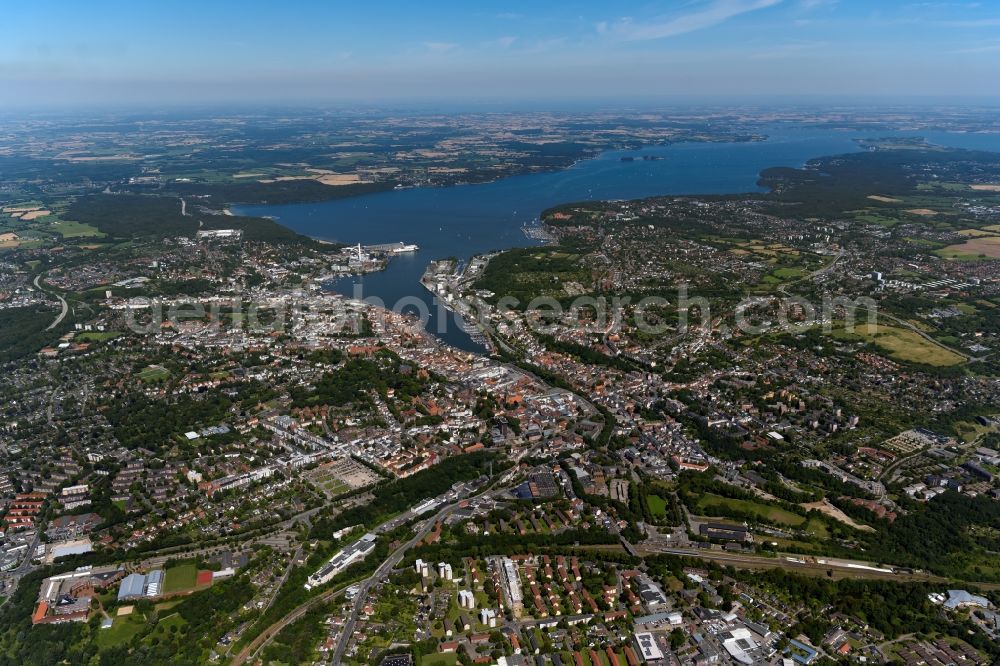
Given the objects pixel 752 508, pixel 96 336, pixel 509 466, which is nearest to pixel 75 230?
pixel 96 336

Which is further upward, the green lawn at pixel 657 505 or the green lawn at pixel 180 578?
the green lawn at pixel 657 505

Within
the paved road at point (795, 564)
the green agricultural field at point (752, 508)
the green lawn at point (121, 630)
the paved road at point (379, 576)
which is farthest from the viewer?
the green agricultural field at point (752, 508)

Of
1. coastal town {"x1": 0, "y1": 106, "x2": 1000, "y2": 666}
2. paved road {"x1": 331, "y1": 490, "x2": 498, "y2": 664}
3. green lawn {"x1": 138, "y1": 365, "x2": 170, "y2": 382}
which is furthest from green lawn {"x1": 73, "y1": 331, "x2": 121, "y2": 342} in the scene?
paved road {"x1": 331, "y1": 490, "x2": 498, "y2": 664}

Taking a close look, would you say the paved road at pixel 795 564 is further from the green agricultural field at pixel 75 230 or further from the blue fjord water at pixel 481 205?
the green agricultural field at pixel 75 230

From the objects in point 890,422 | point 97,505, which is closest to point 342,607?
point 97,505

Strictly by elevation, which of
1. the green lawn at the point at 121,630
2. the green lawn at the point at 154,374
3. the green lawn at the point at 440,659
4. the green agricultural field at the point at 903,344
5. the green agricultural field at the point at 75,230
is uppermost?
the green agricultural field at the point at 75,230

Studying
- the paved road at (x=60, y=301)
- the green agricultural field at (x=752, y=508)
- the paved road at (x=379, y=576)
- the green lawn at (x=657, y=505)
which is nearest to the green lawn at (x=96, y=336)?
the paved road at (x=60, y=301)
